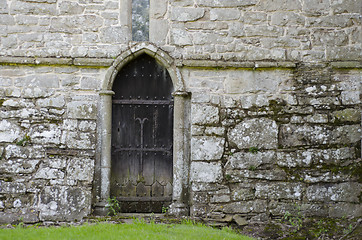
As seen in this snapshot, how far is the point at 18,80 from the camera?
17.8 ft

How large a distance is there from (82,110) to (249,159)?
8.23ft

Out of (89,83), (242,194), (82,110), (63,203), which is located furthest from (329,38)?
(63,203)

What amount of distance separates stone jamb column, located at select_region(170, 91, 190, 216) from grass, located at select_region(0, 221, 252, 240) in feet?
1.93

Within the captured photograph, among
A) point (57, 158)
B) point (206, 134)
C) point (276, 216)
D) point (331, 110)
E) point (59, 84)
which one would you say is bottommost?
point (276, 216)

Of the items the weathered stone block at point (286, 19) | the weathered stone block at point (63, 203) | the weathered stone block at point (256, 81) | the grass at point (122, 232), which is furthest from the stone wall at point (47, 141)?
the weathered stone block at point (286, 19)

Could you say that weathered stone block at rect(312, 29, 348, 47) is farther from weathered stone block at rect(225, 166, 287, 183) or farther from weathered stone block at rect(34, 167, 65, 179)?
weathered stone block at rect(34, 167, 65, 179)

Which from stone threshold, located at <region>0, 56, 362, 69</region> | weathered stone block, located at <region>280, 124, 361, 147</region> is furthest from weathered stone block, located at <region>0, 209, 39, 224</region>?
weathered stone block, located at <region>280, 124, 361, 147</region>

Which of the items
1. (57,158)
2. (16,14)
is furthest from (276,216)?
(16,14)

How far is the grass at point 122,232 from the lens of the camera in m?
4.11

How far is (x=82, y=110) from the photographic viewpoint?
538 centimetres

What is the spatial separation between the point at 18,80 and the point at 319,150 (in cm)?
447

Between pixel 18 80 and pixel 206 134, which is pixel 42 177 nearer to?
pixel 18 80

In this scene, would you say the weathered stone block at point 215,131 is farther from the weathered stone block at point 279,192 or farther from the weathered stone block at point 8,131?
the weathered stone block at point 8,131

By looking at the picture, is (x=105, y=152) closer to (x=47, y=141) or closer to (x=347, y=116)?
(x=47, y=141)
